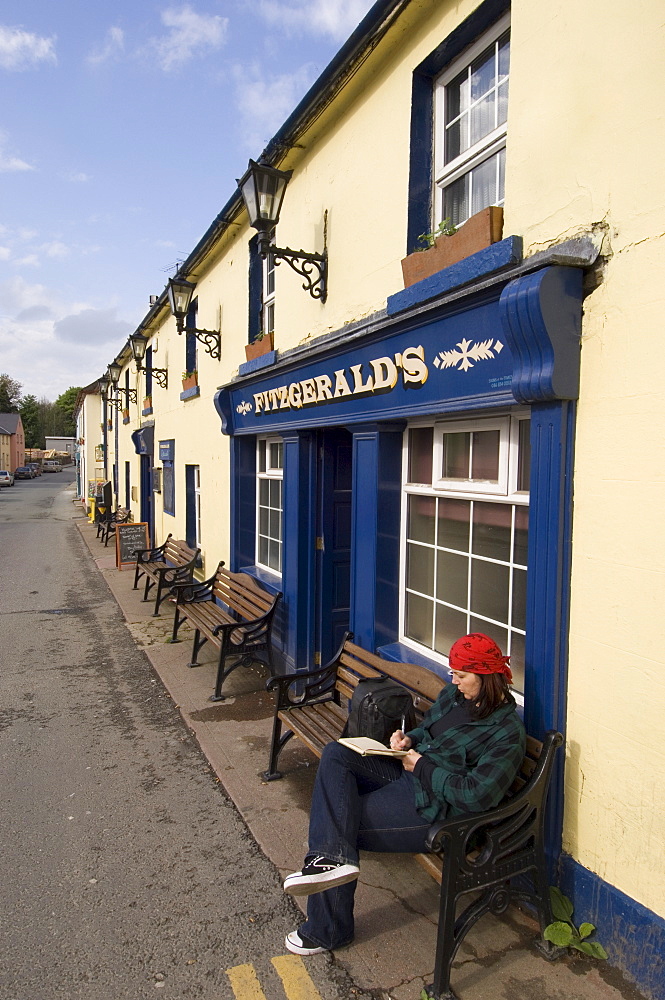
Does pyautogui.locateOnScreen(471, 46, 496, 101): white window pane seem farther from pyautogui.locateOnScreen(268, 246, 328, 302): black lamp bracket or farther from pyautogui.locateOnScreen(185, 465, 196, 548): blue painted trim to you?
pyautogui.locateOnScreen(185, 465, 196, 548): blue painted trim

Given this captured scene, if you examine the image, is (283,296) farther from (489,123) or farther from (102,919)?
(102,919)

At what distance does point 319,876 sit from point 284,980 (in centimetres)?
46

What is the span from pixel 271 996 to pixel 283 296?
228 inches

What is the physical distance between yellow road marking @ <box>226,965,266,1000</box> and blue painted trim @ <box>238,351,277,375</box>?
5.19 meters

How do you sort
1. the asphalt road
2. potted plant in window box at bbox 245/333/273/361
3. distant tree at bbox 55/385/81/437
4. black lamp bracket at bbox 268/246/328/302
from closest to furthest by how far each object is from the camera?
the asphalt road, black lamp bracket at bbox 268/246/328/302, potted plant in window box at bbox 245/333/273/361, distant tree at bbox 55/385/81/437

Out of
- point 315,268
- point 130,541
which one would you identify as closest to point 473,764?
point 315,268

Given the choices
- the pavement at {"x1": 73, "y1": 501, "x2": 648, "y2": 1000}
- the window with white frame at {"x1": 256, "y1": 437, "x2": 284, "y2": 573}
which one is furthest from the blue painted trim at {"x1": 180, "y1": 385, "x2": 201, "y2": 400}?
the pavement at {"x1": 73, "y1": 501, "x2": 648, "y2": 1000}

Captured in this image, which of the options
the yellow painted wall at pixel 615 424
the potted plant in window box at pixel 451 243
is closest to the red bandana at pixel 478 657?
the yellow painted wall at pixel 615 424

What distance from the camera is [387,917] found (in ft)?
10.5

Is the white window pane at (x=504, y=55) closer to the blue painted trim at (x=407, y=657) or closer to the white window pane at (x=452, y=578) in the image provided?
the white window pane at (x=452, y=578)

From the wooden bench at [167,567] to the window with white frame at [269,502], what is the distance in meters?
1.81

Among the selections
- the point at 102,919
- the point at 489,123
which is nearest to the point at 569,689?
the point at 102,919

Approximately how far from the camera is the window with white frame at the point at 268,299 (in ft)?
24.7

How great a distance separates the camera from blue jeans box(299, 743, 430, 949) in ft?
9.73
